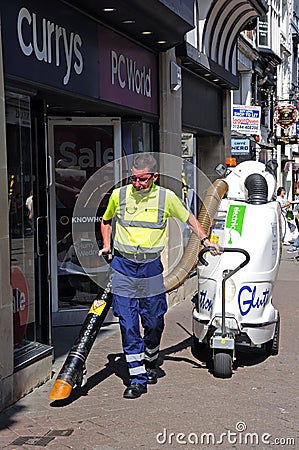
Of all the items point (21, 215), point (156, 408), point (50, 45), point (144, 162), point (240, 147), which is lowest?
point (156, 408)

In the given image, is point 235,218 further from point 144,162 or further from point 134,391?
point 134,391

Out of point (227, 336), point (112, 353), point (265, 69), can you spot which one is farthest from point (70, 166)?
point (265, 69)

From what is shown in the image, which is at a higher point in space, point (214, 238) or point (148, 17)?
point (148, 17)

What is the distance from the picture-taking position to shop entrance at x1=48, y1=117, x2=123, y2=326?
8578mm

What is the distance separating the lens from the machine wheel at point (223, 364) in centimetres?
630

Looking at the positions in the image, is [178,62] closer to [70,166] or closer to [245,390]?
[70,166]

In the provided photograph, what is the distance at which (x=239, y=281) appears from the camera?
659 centimetres

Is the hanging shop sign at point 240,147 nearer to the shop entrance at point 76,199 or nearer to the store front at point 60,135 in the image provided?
the store front at point 60,135

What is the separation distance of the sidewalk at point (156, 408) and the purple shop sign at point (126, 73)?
112 inches

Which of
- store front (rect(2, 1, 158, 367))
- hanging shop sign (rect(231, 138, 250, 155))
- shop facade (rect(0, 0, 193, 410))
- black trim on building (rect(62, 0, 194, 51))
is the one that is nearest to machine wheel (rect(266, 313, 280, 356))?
store front (rect(2, 1, 158, 367))

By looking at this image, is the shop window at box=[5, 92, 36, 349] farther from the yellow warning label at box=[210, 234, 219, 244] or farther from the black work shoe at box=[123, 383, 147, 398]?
the yellow warning label at box=[210, 234, 219, 244]

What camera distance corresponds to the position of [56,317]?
8.55 meters

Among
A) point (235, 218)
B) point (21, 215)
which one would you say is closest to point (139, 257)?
point (21, 215)

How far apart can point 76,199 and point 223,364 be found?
10.8ft
